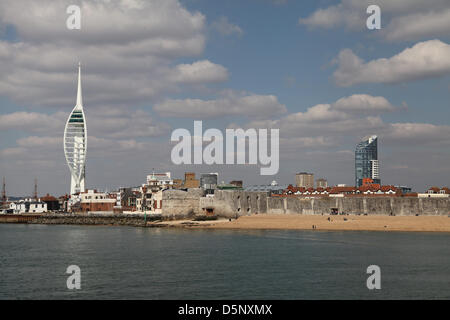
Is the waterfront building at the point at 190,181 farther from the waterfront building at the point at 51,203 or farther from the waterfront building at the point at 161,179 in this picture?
the waterfront building at the point at 51,203

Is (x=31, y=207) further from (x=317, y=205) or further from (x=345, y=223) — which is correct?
(x=345, y=223)

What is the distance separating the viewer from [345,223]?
333 ft

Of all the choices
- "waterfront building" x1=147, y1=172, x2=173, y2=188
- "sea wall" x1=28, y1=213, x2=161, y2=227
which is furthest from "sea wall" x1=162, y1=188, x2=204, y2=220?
"waterfront building" x1=147, y1=172, x2=173, y2=188

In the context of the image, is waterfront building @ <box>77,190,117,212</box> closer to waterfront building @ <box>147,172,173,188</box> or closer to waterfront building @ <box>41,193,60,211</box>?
waterfront building @ <box>147,172,173,188</box>

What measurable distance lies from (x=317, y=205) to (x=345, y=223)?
938 inches

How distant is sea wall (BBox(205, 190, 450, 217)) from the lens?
114m

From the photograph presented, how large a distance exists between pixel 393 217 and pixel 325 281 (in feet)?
240

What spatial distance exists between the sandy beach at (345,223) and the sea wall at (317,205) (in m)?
4.99

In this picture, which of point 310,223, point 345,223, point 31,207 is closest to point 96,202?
point 31,207

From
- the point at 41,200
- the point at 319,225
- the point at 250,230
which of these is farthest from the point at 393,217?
the point at 41,200

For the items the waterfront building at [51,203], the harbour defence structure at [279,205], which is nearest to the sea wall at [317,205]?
the harbour defence structure at [279,205]

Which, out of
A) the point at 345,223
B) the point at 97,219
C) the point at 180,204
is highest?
the point at 180,204

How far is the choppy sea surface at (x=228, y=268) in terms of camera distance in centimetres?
3828

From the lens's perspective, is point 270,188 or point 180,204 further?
point 270,188
